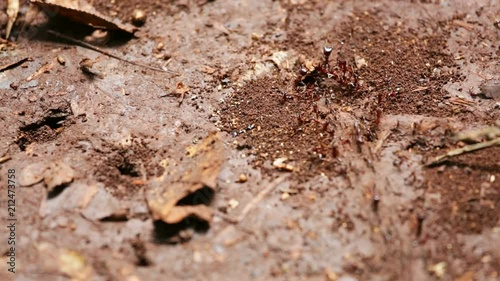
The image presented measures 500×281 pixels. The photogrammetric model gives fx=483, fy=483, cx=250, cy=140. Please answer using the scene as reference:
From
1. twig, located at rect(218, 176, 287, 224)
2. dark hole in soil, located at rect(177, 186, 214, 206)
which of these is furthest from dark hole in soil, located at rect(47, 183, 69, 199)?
twig, located at rect(218, 176, 287, 224)

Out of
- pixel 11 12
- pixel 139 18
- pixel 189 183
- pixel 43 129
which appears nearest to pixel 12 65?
pixel 11 12

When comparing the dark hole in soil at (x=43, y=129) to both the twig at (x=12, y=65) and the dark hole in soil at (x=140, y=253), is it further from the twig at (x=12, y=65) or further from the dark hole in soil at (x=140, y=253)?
the dark hole in soil at (x=140, y=253)

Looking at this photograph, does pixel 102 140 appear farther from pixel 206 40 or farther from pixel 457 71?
pixel 457 71

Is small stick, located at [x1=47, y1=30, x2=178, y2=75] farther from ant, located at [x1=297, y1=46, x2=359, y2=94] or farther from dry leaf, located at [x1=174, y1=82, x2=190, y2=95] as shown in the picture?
ant, located at [x1=297, y1=46, x2=359, y2=94]

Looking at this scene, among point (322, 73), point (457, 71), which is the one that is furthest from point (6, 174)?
point (457, 71)

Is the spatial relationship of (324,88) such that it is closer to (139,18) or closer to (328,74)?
(328,74)

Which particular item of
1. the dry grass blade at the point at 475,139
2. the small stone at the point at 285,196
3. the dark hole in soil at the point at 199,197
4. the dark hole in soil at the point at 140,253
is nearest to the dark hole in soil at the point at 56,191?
the dark hole in soil at the point at 140,253
